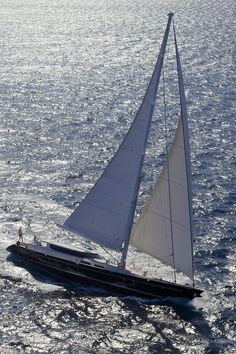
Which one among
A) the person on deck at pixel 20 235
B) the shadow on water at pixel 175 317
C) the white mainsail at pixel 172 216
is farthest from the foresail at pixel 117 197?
the shadow on water at pixel 175 317

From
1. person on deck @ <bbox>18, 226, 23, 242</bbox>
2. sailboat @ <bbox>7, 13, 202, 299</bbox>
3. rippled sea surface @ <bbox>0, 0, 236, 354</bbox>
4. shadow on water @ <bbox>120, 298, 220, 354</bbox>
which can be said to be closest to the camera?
shadow on water @ <bbox>120, 298, 220, 354</bbox>

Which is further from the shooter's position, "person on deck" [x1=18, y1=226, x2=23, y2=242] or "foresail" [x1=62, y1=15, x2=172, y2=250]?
"person on deck" [x1=18, y1=226, x2=23, y2=242]

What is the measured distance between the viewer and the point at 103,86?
416 feet

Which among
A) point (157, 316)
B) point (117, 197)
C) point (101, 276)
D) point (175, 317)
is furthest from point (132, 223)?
point (175, 317)

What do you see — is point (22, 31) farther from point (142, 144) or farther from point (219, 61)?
point (142, 144)

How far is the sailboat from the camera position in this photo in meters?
53.1

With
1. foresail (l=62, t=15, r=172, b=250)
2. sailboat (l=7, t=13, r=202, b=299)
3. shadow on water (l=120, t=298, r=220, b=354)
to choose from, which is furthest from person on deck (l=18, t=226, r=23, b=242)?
shadow on water (l=120, t=298, r=220, b=354)

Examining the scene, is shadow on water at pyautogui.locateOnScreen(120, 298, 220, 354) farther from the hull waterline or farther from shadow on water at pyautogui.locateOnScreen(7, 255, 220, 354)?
the hull waterline

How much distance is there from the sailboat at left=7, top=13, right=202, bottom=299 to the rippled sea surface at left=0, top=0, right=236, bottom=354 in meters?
1.53

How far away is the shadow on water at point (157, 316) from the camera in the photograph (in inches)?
1972

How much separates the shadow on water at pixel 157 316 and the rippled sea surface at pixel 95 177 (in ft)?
0.30

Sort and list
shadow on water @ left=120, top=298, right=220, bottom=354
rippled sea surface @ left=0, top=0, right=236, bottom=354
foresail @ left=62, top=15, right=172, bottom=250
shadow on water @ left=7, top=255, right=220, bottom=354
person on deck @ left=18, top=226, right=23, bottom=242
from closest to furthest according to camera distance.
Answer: shadow on water @ left=120, top=298, right=220, bottom=354 → shadow on water @ left=7, top=255, right=220, bottom=354 → rippled sea surface @ left=0, top=0, right=236, bottom=354 → foresail @ left=62, top=15, right=172, bottom=250 → person on deck @ left=18, top=226, right=23, bottom=242

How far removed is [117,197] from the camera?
56.5 metres

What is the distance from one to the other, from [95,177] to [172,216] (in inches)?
1107
